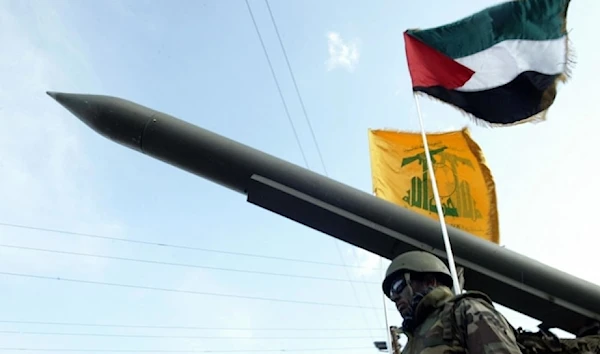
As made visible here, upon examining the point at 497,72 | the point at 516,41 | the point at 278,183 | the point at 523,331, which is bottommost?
the point at 523,331

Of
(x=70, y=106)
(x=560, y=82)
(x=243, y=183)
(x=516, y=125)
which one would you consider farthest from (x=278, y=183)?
(x=560, y=82)

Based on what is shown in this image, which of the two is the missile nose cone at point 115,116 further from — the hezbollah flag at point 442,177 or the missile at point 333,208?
the hezbollah flag at point 442,177

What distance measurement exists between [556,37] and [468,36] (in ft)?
3.07

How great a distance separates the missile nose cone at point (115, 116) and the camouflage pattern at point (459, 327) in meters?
3.48

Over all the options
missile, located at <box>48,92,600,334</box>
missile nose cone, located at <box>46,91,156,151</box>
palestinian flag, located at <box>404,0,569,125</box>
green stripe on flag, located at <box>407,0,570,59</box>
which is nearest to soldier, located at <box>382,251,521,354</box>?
missile, located at <box>48,92,600,334</box>

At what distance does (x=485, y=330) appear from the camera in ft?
6.28

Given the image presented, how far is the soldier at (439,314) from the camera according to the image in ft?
6.30

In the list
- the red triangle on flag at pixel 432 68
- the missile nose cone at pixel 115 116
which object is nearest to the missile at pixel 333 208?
the missile nose cone at pixel 115 116

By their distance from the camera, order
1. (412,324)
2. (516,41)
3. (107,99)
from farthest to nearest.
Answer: (516,41), (107,99), (412,324)

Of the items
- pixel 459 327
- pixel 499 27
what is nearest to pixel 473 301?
pixel 459 327

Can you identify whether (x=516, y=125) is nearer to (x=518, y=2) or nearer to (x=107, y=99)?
(x=518, y=2)

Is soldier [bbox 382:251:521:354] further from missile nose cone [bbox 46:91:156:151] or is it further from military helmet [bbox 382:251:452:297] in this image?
missile nose cone [bbox 46:91:156:151]

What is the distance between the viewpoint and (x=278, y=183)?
4.66 meters

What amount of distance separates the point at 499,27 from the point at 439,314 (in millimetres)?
4612
